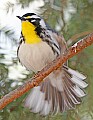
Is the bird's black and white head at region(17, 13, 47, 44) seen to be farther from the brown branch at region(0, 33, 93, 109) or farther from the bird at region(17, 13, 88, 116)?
the brown branch at region(0, 33, 93, 109)

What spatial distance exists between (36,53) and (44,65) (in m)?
0.03

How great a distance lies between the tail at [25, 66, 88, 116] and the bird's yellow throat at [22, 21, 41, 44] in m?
0.07

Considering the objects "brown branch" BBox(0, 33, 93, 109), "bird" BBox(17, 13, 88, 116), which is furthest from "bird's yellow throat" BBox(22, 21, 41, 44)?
"brown branch" BBox(0, 33, 93, 109)

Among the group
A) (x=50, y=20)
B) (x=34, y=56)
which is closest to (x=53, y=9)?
(x=50, y=20)

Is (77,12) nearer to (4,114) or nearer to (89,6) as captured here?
(89,6)

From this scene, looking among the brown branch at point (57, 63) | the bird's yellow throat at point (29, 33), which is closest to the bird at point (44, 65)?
the bird's yellow throat at point (29, 33)

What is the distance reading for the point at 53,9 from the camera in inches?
30.2

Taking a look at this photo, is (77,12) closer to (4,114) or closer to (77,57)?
(77,57)

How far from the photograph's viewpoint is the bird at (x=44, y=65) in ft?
2.20

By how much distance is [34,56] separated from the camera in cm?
68

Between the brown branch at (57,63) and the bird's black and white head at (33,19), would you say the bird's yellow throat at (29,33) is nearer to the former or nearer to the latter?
the bird's black and white head at (33,19)

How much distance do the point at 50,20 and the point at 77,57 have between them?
0.29ft

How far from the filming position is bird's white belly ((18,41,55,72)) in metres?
0.67

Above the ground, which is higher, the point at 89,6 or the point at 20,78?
the point at 89,6
